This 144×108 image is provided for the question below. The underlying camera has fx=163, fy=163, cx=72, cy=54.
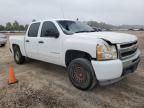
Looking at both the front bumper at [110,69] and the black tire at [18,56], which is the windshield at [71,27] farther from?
the black tire at [18,56]

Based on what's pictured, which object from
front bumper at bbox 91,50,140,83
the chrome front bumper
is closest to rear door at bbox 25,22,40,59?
front bumper at bbox 91,50,140,83

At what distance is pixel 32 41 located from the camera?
5957 mm

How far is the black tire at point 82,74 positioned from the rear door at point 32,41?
6.71 feet

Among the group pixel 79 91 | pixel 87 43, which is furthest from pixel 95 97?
pixel 87 43

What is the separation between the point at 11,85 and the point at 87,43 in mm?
2565

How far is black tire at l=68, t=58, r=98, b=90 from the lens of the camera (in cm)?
389

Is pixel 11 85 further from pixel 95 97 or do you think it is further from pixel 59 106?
pixel 95 97

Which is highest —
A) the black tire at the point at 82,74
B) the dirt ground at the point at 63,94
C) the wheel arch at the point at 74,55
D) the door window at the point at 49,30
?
the door window at the point at 49,30

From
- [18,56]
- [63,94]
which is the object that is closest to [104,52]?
[63,94]

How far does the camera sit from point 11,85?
471 cm

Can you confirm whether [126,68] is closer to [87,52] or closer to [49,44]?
[87,52]

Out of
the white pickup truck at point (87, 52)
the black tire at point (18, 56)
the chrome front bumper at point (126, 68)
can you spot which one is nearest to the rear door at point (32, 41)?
the white pickup truck at point (87, 52)

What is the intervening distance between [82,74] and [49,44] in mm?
1608

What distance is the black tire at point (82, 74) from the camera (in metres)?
3.89
